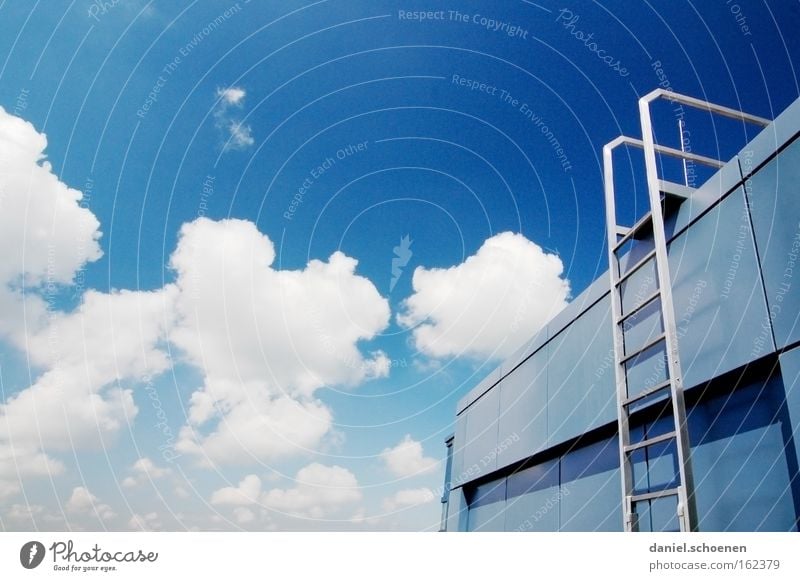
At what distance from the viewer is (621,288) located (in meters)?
6.10

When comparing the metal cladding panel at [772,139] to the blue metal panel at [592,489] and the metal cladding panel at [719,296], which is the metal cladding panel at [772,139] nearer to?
the metal cladding panel at [719,296]

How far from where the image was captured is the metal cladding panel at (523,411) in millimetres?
8164

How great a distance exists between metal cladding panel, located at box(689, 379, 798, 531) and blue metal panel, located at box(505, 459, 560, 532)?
3.15 metres

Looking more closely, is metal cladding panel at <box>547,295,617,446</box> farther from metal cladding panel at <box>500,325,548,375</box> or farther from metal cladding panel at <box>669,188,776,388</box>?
metal cladding panel at <box>669,188,776,388</box>

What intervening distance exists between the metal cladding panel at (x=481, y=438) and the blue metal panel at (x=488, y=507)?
315mm

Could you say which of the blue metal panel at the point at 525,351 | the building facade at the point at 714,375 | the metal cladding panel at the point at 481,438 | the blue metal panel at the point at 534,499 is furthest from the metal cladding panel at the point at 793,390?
the metal cladding panel at the point at 481,438

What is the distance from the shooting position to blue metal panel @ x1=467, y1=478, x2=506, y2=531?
938 cm

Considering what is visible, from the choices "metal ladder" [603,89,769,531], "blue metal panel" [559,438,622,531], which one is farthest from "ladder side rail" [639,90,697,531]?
"blue metal panel" [559,438,622,531]

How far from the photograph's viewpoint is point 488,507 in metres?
10.1

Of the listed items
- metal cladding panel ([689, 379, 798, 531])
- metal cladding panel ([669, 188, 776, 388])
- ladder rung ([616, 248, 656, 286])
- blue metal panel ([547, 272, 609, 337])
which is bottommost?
metal cladding panel ([689, 379, 798, 531])

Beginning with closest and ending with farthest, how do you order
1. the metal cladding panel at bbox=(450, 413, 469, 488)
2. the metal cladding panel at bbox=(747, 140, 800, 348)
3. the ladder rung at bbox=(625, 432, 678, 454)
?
the metal cladding panel at bbox=(747, 140, 800, 348)
the ladder rung at bbox=(625, 432, 678, 454)
the metal cladding panel at bbox=(450, 413, 469, 488)
